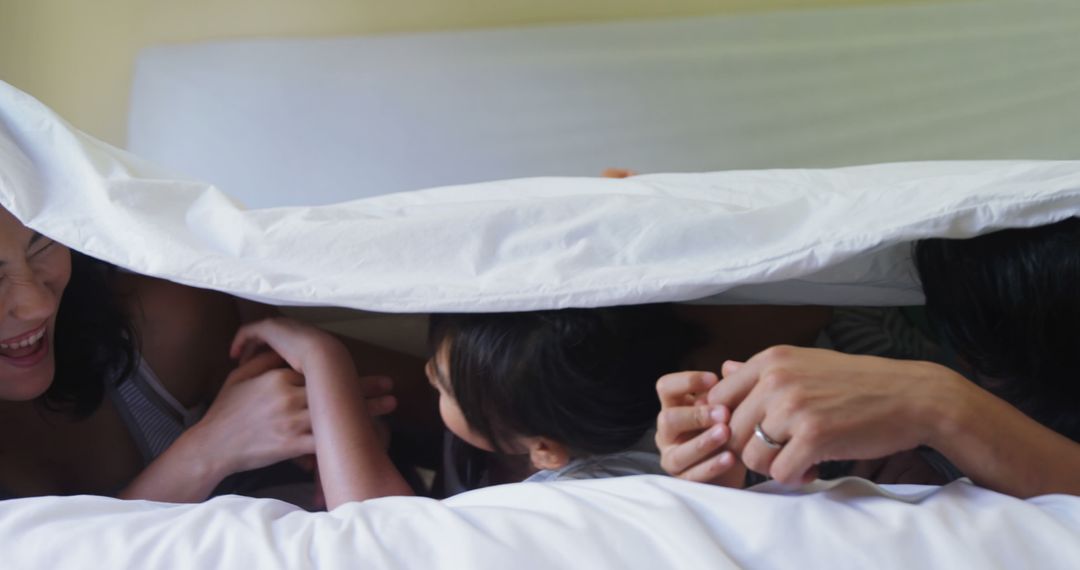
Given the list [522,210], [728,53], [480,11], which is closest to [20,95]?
[522,210]

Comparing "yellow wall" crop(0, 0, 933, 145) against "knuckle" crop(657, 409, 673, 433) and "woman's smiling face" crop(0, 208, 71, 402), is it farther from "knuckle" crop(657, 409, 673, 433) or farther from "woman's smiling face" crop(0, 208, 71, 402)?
"knuckle" crop(657, 409, 673, 433)

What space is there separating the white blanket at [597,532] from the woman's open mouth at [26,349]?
210 mm

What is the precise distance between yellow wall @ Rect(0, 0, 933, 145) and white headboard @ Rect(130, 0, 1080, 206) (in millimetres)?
109

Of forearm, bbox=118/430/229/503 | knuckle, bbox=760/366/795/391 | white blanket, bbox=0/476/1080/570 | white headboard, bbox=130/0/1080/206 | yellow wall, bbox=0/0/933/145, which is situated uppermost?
yellow wall, bbox=0/0/933/145

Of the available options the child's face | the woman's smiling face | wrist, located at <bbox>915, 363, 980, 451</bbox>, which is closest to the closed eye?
the woman's smiling face

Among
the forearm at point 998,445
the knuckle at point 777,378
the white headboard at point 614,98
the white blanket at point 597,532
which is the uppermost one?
the white headboard at point 614,98

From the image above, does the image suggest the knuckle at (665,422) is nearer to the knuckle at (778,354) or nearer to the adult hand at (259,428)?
the knuckle at (778,354)

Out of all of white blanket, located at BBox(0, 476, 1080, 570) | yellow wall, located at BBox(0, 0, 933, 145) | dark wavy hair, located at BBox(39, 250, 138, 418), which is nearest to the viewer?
white blanket, located at BBox(0, 476, 1080, 570)

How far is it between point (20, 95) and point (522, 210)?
0.48 metres

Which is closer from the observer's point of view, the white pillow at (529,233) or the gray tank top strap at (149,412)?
the white pillow at (529,233)

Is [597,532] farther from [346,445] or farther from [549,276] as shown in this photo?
[346,445]

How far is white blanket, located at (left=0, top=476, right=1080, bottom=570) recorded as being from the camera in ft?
1.69

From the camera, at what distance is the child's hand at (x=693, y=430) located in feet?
1.93

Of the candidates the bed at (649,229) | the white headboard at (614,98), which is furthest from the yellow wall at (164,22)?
the bed at (649,229)
